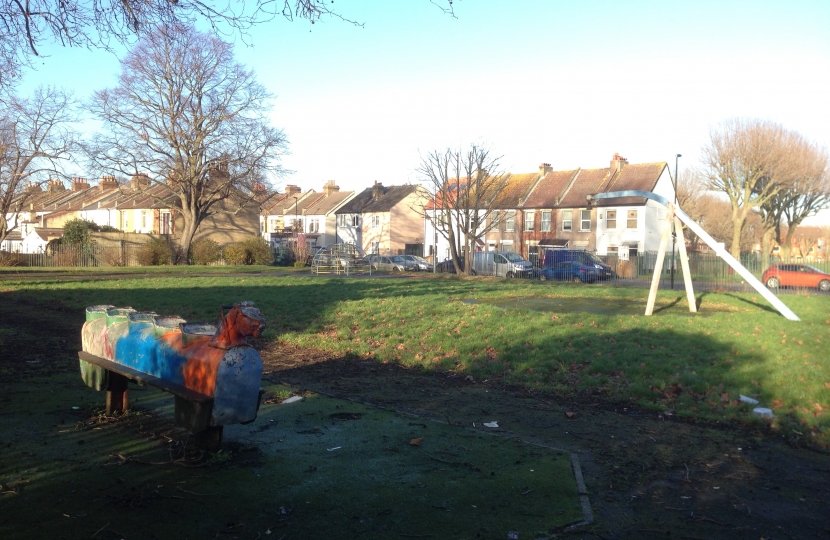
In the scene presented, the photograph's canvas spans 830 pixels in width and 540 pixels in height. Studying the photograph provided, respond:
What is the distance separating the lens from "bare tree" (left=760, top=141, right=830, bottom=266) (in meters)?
49.1

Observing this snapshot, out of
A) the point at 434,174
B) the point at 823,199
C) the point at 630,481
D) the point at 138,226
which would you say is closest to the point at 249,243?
the point at 434,174

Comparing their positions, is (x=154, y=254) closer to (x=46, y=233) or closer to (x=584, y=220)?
(x=46, y=233)

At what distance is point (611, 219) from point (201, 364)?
51.1m

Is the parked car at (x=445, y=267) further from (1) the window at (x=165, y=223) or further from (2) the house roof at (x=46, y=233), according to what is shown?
(2) the house roof at (x=46, y=233)

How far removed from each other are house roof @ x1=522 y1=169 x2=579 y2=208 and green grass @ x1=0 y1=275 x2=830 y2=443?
130ft

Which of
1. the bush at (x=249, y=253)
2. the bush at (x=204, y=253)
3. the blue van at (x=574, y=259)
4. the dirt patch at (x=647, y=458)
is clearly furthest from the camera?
the bush at (x=249, y=253)

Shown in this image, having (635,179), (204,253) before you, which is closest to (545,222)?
(635,179)

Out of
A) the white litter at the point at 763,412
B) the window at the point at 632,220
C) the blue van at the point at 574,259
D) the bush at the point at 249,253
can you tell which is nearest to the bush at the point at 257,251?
the bush at the point at 249,253

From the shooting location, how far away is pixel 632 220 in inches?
2057

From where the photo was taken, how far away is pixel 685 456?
6.31m

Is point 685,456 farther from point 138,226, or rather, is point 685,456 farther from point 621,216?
point 138,226

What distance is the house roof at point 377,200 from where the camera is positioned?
7000 cm

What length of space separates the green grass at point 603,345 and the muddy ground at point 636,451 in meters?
0.46

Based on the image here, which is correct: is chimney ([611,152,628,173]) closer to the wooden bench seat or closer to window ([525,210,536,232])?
window ([525,210,536,232])
